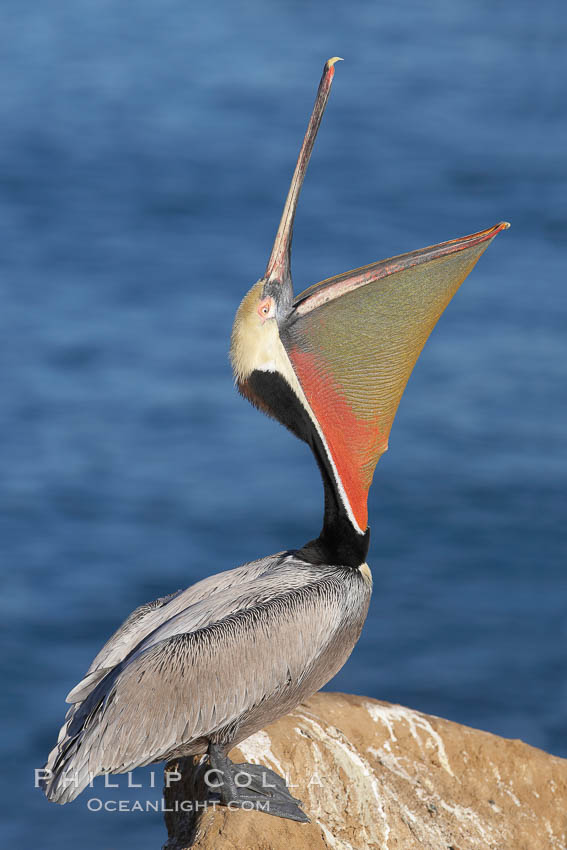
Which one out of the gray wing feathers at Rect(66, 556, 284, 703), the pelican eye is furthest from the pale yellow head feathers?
the gray wing feathers at Rect(66, 556, 284, 703)

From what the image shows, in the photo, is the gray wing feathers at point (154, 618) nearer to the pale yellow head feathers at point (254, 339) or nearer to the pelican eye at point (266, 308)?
the pale yellow head feathers at point (254, 339)

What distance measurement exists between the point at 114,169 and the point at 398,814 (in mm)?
14842

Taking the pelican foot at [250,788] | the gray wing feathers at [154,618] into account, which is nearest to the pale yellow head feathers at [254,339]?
the gray wing feathers at [154,618]

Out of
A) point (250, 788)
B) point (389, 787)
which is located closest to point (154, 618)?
point (250, 788)

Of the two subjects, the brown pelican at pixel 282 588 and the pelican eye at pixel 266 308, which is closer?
the brown pelican at pixel 282 588

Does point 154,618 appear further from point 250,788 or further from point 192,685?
point 250,788

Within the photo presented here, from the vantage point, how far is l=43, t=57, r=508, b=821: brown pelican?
4902mm

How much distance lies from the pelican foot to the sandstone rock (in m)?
0.04

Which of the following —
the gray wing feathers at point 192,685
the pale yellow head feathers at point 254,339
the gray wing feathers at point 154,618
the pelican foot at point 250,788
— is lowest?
the pelican foot at point 250,788

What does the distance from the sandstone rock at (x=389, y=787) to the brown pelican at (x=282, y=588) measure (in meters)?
0.17

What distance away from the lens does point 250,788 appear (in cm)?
506

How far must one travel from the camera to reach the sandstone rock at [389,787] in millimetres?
5059

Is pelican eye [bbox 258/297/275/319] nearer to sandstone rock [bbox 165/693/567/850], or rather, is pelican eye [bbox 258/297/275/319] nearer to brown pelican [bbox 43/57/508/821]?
brown pelican [bbox 43/57/508/821]

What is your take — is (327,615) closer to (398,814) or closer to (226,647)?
(226,647)
